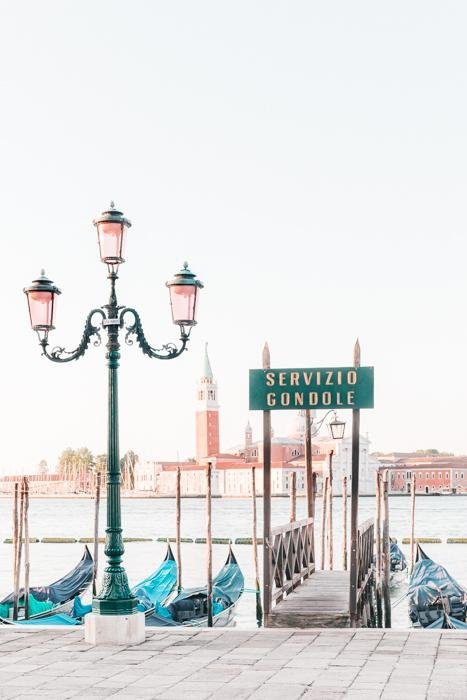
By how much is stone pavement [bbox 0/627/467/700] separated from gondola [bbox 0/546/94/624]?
663cm

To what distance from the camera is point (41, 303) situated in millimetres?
9211

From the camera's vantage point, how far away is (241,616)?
1919 cm

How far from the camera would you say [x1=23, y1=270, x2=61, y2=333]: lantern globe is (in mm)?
9195

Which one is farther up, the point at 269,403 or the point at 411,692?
the point at 269,403

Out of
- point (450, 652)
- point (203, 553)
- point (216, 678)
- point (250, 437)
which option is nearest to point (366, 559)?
point (450, 652)

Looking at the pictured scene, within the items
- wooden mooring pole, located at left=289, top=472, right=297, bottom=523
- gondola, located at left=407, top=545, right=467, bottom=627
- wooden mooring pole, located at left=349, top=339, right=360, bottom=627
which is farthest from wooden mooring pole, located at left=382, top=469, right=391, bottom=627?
wooden mooring pole, located at left=349, top=339, right=360, bottom=627

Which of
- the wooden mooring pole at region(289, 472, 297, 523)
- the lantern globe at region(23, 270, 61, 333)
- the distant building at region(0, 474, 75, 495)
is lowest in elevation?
the distant building at region(0, 474, 75, 495)

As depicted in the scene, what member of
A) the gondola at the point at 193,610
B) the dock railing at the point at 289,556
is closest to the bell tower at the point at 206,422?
the gondola at the point at 193,610

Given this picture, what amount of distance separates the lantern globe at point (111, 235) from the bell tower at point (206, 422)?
116 meters

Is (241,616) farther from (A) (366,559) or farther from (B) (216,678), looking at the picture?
(B) (216,678)

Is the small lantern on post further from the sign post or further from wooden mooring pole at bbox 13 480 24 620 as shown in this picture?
wooden mooring pole at bbox 13 480 24 620

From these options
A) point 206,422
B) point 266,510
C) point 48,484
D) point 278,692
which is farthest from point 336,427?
point 48,484

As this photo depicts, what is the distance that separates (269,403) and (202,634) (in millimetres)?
2152

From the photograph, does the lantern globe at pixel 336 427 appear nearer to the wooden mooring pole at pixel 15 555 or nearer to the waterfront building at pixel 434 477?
the wooden mooring pole at pixel 15 555
